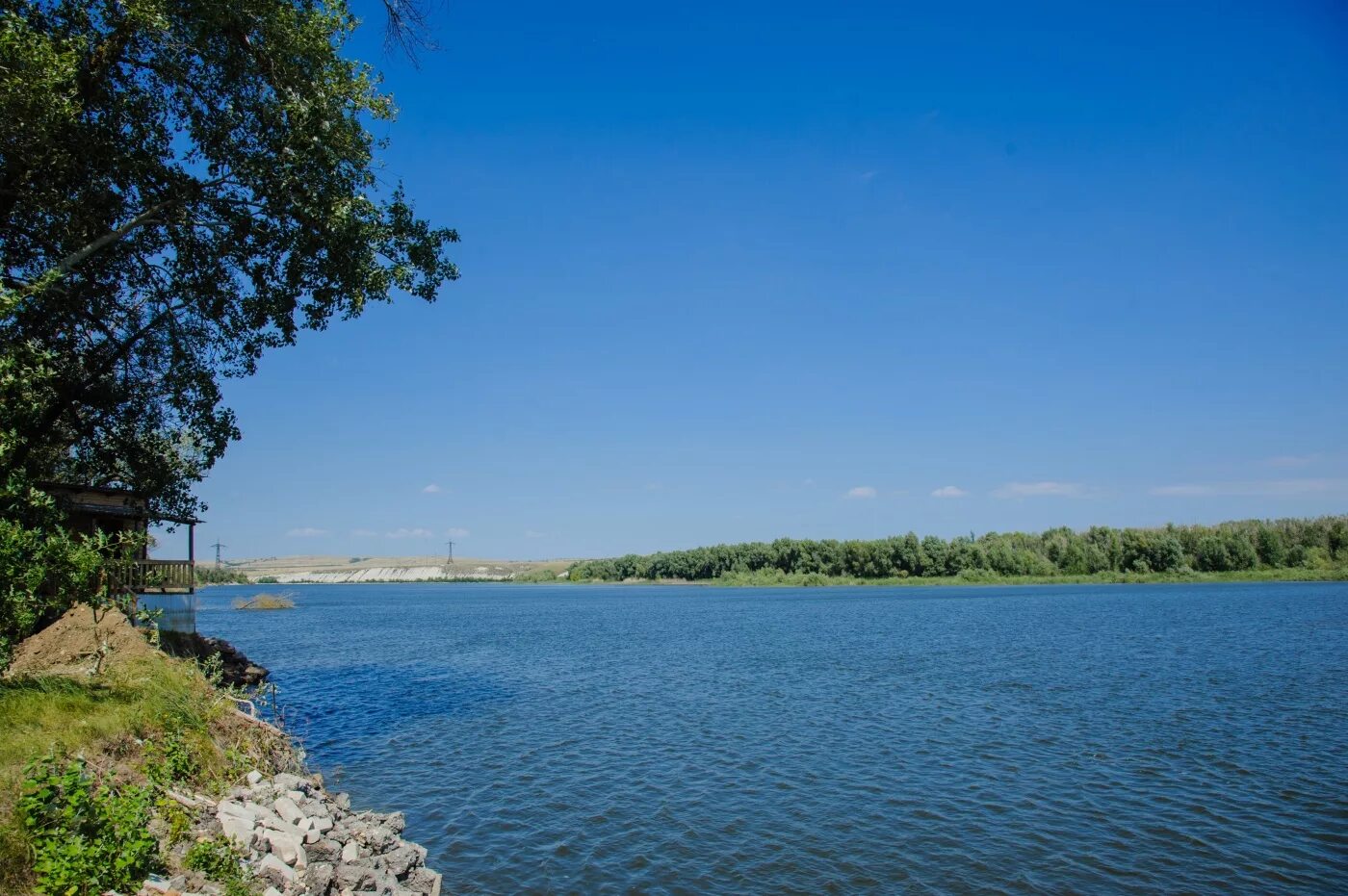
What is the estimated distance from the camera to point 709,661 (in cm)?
4334

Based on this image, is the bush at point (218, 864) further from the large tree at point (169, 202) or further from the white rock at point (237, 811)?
the large tree at point (169, 202)

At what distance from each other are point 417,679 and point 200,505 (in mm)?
14544

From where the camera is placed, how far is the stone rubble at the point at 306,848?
10.4m

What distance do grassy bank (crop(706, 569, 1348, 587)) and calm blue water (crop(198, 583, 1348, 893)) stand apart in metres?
99.2

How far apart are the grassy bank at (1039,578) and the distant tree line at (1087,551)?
6.02 feet

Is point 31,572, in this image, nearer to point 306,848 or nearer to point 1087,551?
point 306,848

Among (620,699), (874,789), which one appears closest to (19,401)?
(874,789)

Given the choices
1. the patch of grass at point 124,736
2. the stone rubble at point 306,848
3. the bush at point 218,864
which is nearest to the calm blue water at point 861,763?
the stone rubble at point 306,848

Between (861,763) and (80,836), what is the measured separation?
17.3 meters

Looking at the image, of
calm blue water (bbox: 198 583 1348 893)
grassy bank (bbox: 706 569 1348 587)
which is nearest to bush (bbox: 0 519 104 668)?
calm blue water (bbox: 198 583 1348 893)

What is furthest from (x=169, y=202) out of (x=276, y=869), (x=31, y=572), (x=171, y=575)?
(x=171, y=575)

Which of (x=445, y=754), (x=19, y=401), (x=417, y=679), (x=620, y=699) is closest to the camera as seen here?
(x=19, y=401)

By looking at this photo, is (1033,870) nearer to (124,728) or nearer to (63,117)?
(124,728)

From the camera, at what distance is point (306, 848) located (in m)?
11.3
